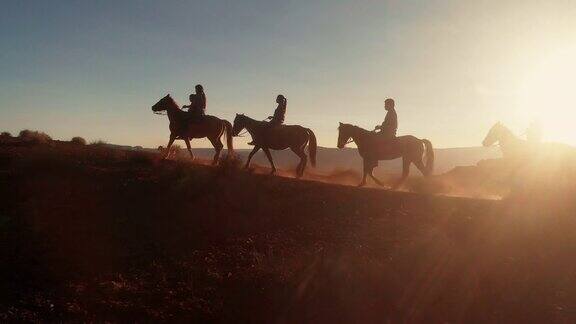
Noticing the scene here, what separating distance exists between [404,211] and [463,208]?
180 centimetres

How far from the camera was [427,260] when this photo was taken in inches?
471

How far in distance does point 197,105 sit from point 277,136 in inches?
131

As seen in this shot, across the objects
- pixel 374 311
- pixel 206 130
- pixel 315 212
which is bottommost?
pixel 374 311

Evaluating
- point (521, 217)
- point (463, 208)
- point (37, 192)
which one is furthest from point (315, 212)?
Answer: point (37, 192)

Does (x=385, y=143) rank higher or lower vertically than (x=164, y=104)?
lower

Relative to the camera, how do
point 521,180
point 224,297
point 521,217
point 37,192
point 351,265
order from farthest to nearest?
point 521,180 → point 521,217 → point 37,192 → point 351,265 → point 224,297

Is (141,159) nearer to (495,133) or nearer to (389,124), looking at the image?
(389,124)

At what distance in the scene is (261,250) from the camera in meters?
11.9

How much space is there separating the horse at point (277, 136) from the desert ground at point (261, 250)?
339 centimetres

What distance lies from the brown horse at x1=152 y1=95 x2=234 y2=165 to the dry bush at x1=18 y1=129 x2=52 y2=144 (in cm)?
517

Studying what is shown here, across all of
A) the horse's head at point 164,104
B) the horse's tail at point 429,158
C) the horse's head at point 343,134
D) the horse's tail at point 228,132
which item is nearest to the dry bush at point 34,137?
the horse's head at point 164,104

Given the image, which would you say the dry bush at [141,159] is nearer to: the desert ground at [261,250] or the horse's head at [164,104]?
the desert ground at [261,250]

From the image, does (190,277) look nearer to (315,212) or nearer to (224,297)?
(224,297)

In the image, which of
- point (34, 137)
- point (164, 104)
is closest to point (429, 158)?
point (164, 104)
